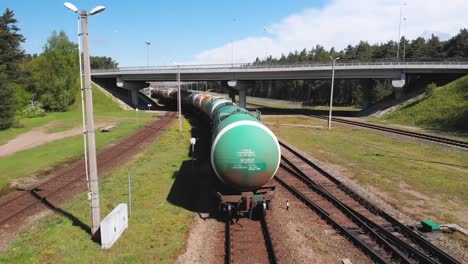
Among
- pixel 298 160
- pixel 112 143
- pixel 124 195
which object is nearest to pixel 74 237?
pixel 124 195

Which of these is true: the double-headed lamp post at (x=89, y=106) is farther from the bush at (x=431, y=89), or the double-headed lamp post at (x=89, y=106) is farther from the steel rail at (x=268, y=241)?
the bush at (x=431, y=89)

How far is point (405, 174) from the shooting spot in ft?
71.4

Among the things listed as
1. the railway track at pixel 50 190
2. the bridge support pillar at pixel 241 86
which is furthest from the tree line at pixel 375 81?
the railway track at pixel 50 190

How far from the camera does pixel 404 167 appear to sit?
2367 centimetres

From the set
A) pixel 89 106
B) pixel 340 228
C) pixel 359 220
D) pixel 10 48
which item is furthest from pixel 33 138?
pixel 10 48

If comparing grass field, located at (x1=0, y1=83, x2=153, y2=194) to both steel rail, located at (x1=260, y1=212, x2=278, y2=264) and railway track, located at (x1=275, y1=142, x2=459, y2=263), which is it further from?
railway track, located at (x1=275, y1=142, x2=459, y2=263)

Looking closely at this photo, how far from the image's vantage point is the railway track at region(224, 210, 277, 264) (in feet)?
35.3

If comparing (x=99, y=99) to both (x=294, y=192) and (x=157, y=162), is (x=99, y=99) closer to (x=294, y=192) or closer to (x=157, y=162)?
(x=157, y=162)

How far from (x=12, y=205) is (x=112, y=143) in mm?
17156

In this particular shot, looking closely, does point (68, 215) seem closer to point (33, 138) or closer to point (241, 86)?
point (33, 138)

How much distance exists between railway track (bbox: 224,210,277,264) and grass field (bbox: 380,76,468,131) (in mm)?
→ 41134

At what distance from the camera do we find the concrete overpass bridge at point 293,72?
5922 centimetres

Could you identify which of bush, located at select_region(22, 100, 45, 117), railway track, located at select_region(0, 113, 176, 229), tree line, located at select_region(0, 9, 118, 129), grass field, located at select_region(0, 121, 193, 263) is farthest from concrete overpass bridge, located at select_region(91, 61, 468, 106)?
grass field, located at select_region(0, 121, 193, 263)

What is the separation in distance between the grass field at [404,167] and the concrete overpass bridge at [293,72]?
2396 cm
